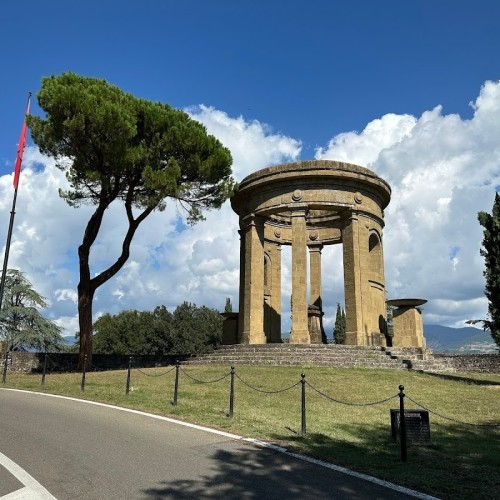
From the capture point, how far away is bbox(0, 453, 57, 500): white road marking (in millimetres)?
4449

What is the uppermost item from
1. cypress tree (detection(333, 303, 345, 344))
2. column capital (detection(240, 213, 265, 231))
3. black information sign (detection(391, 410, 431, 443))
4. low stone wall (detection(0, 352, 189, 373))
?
column capital (detection(240, 213, 265, 231))

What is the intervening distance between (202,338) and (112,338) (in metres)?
11.3

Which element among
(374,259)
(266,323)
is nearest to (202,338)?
(266,323)

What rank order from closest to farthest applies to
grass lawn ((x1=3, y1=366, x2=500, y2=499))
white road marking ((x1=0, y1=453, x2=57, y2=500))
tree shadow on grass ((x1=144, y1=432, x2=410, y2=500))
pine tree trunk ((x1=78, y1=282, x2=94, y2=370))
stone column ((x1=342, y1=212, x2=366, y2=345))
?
white road marking ((x1=0, y1=453, x2=57, y2=500)), tree shadow on grass ((x1=144, y1=432, x2=410, y2=500)), grass lawn ((x1=3, y1=366, x2=500, y2=499)), pine tree trunk ((x1=78, y1=282, x2=94, y2=370)), stone column ((x1=342, y1=212, x2=366, y2=345))

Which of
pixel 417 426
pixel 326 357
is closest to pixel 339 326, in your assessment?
pixel 326 357

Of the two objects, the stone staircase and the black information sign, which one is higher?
the stone staircase

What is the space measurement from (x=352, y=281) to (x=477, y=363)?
6.72 meters

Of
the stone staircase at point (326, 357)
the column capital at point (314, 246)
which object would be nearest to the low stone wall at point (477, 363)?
the stone staircase at point (326, 357)

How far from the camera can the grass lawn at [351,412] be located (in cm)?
590

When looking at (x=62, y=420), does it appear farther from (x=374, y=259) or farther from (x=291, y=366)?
(x=374, y=259)

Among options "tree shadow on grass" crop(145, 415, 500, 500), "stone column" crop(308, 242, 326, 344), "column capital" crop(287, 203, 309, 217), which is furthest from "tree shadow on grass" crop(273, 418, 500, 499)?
"stone column" crop(308, 242, 326, 344)

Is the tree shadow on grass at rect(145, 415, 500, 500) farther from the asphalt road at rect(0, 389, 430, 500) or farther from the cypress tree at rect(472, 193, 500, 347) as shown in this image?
the cypress tree at rect(472, 193, 500, 347)

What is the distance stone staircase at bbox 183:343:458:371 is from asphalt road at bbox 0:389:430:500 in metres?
11.4

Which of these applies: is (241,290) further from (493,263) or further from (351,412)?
(351,412)
